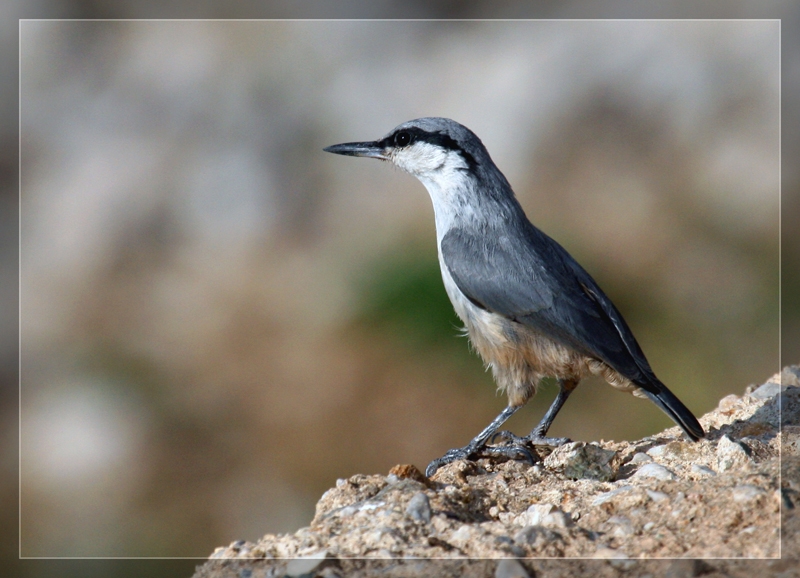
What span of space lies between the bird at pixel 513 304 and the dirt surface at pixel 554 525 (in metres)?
0.51

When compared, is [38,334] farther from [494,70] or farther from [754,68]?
[754,68]

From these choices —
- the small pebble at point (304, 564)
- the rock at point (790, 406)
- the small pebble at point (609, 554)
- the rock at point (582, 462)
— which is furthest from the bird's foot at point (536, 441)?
the small pebble at point (304, 564)

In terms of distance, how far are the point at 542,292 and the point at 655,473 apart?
116 centimetres

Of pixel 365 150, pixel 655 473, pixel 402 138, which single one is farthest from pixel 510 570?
pixel 365 150

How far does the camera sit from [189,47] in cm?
1089

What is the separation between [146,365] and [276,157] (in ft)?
10.4

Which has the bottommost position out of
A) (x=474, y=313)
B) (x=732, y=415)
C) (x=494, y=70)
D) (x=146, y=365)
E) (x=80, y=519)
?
(x=732, y=415)

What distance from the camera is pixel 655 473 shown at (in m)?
3.35

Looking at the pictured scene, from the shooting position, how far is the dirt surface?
Result: 7.77 ft

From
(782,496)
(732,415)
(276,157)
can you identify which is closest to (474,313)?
(732,415)

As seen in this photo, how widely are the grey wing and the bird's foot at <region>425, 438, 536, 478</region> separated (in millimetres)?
604

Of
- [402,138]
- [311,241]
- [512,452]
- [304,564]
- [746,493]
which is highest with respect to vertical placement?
[311,241]

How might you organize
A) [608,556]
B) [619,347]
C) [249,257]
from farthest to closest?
[249,257]
[619,347]
[608,556]

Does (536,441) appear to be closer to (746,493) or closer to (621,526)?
(621,526)
